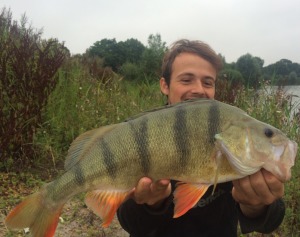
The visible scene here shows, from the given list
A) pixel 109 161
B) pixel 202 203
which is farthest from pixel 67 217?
pixel 109 161

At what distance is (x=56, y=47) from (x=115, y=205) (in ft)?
13.0

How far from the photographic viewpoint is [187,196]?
163cm

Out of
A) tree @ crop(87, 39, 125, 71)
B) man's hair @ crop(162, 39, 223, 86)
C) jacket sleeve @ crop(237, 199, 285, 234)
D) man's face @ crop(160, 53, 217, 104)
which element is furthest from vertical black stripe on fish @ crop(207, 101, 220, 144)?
tree @ crop(87, 39, 125, 71)

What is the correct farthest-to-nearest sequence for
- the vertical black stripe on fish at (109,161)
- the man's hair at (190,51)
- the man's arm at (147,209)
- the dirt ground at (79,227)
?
the dirt ground at (79,227) → the man's hair at (190,51) → the man's arm at (147,209) → the vertical black stripe on fish at (109,161)

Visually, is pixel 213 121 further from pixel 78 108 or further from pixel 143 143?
pixel 78 108

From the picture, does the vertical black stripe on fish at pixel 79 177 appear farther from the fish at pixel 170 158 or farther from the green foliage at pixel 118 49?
the green foliage at pixel 118 49

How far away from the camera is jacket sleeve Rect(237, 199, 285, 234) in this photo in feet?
6.31

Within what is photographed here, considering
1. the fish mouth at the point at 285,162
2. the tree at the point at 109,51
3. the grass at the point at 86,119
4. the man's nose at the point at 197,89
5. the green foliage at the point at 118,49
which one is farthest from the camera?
the green foliage at the point at 118,49

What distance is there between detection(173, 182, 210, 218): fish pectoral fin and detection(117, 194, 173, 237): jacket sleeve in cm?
30

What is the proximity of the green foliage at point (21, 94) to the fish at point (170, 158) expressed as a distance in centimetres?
275

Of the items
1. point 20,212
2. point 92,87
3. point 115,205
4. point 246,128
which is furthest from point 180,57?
point 92,87

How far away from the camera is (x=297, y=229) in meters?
3.28

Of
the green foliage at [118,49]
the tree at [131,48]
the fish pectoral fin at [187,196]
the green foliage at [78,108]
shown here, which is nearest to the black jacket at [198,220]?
the fish pectoral fin at [187,196]

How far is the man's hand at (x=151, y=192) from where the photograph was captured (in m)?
1.68
